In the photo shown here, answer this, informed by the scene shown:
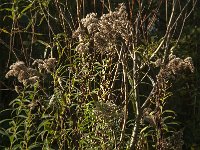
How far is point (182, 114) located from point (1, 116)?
245 cm

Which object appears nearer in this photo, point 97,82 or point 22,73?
point 22,73

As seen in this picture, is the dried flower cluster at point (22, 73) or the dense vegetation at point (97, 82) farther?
the dense vegetation at point (97, 82)

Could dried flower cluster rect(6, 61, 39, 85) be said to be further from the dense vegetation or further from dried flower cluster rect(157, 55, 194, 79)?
dried flower cluster rect(157, 55, 194, 79)

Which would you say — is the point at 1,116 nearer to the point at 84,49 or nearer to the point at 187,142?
the point at 187,142

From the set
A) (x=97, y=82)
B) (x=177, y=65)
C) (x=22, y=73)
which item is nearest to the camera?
(x=22, y=73)

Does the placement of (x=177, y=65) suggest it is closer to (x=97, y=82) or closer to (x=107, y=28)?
(x=107, y=28)

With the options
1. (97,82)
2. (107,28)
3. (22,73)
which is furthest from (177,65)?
(22,73)

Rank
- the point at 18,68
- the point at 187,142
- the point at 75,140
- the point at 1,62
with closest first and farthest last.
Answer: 1. the point at 18,68
2. the point at 75,140
3. the point at 1,62
4. the point at 187,142

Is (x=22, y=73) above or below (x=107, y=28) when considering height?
below

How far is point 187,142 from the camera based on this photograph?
6672 mm

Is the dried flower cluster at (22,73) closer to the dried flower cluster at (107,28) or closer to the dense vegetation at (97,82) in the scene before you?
the dense vegetation at (97,82)

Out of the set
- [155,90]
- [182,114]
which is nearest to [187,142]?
[182,114]

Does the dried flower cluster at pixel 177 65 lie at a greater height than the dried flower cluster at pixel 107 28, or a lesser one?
lesser

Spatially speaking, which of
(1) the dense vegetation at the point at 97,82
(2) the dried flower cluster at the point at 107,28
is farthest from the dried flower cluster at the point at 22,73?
(2) the dried flower cluster at the point at 107,28
